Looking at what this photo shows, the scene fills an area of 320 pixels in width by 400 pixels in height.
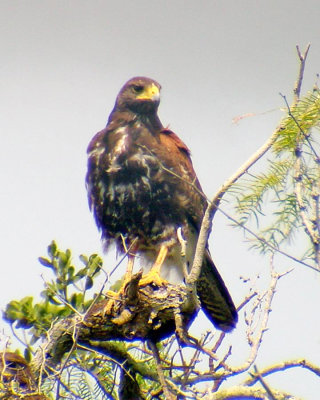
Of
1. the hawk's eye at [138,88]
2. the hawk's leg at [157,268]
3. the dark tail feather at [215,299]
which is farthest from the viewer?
the hawk's eye at [138,88]

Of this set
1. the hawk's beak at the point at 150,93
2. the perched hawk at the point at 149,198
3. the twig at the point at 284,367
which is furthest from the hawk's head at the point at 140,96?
the twig at the point at 284,367

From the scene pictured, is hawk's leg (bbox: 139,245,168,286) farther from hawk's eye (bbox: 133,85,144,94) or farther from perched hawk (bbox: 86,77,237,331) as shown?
hawk's eye (bbox: 133,85,144,94)

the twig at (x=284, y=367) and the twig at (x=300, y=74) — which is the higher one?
the twig at (x=300, y=74)

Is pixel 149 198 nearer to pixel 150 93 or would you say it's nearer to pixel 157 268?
pixel 157 268

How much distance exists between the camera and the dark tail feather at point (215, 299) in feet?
18.8

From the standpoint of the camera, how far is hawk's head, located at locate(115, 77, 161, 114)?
6.32 m

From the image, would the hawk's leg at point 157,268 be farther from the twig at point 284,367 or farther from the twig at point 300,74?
the twig at point 300,74

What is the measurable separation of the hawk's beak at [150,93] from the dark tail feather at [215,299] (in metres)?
1.37

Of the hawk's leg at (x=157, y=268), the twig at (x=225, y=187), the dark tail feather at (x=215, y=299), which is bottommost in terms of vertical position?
the dark tail feather at (x=215, y=299)

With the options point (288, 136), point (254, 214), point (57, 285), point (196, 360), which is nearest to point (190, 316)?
point (196, 360)

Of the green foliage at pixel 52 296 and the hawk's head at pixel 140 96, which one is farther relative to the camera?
the hawk's head at pixel 140 96

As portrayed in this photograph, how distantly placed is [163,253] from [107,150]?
0.91m

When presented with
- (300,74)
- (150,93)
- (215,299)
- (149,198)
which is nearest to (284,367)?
(300,74)

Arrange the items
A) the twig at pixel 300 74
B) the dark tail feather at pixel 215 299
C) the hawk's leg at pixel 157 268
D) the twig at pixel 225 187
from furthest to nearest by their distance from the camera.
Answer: the dark tail feather at pixel 215 299 < the hawk's leg at pixel 157 268 < the twig at pixel 225 187 < the twig at pixel 300 74
